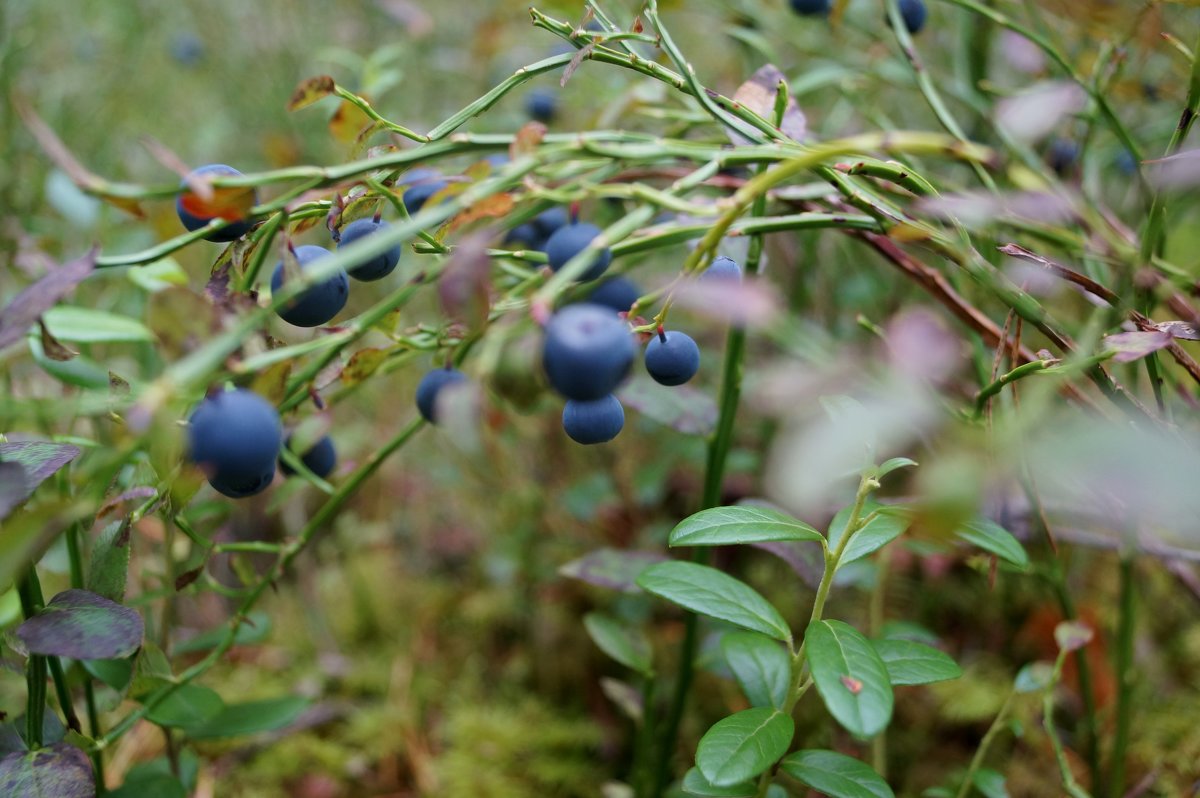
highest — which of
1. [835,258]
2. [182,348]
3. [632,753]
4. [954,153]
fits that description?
[954,153]

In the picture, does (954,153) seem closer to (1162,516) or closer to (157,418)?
(1162,516)

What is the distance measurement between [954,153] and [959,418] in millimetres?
382

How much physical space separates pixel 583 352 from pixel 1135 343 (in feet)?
1.32

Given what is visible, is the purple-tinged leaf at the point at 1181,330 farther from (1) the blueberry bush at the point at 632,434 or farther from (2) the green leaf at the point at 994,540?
(2) the green leaf at the point at 994,540

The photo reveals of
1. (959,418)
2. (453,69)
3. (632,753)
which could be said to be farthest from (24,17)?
(959,418)

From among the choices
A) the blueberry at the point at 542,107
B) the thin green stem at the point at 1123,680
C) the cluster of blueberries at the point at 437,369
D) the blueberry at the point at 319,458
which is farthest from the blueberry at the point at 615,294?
the blueberry at the point at 542,107

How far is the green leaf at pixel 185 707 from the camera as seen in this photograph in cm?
77

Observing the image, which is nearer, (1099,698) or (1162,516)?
(1162,516)

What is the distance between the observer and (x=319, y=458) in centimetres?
85

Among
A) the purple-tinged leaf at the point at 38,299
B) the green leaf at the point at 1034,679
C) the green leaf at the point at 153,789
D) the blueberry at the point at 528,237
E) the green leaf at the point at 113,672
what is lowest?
the green leaf at the point at 153,789

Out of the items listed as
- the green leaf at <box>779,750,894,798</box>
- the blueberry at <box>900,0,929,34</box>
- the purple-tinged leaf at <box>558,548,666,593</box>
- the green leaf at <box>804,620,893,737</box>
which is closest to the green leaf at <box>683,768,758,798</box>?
the green leaf at <box>779,750,894,798</box>

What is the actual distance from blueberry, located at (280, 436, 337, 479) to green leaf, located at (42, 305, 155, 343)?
22 cm

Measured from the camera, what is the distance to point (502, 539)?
163 cm

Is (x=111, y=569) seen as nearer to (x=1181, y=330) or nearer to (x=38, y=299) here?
(x=38, y=299)
